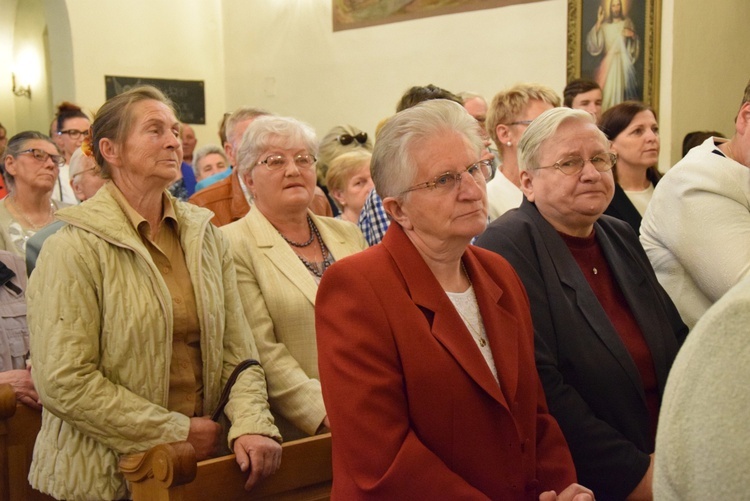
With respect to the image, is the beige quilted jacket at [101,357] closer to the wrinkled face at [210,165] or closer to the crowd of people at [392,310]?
the crowd of people at [392,310]

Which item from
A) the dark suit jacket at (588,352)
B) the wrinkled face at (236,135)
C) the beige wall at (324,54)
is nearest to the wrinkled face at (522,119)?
the dark suit jacket at (588,352)

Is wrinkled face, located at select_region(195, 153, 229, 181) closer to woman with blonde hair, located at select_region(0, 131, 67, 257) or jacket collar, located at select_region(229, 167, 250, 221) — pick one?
woman with blonde hair, located at select_region(0, 131, 67, 257)

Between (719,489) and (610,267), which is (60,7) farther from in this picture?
(719,489)

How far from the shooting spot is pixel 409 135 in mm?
2146

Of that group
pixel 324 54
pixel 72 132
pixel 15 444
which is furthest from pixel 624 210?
pixel 324 54

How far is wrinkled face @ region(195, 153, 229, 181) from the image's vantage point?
7465mm

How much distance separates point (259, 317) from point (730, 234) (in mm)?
1531

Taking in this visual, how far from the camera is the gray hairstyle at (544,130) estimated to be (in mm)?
2692

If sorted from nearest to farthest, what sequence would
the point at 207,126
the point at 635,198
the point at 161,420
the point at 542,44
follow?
the point at 161,420 → the point at 635,198 → the point at 542,44 → the point at 207,126

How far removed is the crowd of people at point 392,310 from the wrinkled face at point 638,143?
0.97m

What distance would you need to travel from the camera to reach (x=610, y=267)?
2725 millimetres

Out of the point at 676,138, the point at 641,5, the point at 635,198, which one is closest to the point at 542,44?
the point at 641,5

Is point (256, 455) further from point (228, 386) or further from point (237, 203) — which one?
point (237, 203)

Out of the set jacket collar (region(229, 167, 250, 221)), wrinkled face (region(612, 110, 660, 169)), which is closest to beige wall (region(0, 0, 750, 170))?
wrinkled face (region(612, 110, 660, 169))
